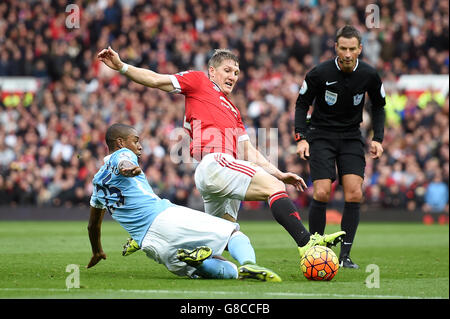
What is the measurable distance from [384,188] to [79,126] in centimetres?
840

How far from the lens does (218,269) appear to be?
7191mm

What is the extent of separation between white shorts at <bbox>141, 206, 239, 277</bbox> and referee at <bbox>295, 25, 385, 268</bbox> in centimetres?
197

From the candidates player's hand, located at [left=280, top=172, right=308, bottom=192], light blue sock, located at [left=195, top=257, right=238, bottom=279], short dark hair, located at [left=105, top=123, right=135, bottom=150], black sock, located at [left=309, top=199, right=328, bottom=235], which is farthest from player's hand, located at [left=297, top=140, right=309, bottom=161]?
short dark hair, located at [left=105, top=123, right=135, bottom=150]

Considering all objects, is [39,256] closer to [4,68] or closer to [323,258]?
[323,258]

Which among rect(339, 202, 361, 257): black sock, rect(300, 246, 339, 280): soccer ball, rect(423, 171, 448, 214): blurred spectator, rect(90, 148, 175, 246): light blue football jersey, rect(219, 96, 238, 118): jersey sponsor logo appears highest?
rect(219, 96, 238, 118): jersey sponsor logo

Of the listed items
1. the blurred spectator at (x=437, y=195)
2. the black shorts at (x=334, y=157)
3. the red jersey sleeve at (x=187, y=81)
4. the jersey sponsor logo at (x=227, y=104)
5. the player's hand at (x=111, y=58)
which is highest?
the player's hand at (x=111, y=58)

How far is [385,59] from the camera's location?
23844 mm

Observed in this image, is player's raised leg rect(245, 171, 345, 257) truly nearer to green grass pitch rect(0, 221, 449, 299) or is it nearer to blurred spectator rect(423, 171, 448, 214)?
green grass pitch rect(0, 221, 449, 299)

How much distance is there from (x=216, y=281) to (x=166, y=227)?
2.03 feet

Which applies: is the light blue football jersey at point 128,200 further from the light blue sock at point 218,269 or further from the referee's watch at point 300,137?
the referee's watch at point 300,137

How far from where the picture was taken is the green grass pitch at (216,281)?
610 cm

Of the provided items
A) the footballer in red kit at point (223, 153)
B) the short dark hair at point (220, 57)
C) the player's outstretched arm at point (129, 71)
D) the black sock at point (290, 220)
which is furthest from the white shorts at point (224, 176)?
the short dark hair at point (220, 57)

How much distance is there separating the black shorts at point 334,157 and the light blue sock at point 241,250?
6.60 feet

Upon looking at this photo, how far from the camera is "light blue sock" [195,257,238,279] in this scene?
719 cm
